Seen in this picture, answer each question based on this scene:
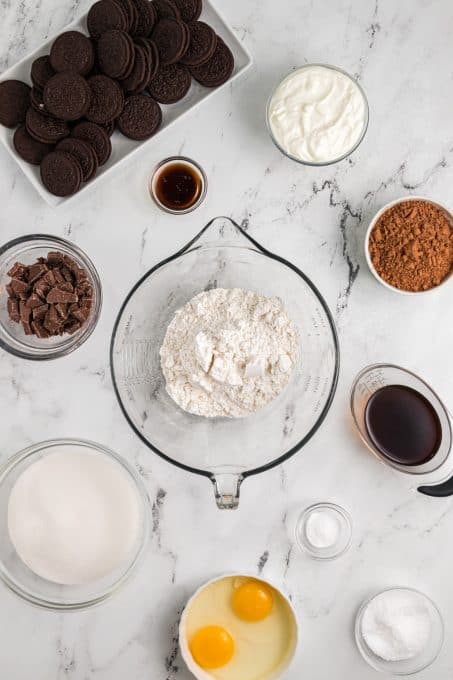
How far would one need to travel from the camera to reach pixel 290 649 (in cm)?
183

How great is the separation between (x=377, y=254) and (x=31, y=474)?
1.14 m

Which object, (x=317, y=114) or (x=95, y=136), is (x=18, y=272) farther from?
(x=317, y=114)

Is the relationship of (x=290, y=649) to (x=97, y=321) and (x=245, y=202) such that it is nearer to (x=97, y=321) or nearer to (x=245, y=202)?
(x=97, y=321)

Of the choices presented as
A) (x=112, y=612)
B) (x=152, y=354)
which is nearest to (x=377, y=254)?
(x=152, y=354)

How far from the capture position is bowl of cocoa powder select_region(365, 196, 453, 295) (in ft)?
5.93

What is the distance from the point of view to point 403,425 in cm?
184

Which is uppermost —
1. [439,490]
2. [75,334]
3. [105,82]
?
[105,82]

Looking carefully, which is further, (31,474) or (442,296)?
(442,296)

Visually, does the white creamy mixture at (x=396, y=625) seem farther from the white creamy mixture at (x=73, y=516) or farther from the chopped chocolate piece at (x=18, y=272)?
the chopped chocolate piece at (x=18, y=272)

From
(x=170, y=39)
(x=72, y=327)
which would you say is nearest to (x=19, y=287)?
(x=72, y=327)

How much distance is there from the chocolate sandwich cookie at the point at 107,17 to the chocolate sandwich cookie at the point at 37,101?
0.24 m

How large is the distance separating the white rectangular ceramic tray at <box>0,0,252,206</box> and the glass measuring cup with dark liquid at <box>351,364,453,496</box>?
3.00 ft

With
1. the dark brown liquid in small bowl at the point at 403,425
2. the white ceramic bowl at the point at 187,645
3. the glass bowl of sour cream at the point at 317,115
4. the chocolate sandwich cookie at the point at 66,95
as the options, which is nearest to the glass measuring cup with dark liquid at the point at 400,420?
the dark brown liquid in small bowl at the point at 403,425

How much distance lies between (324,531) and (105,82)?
1.41 meters
